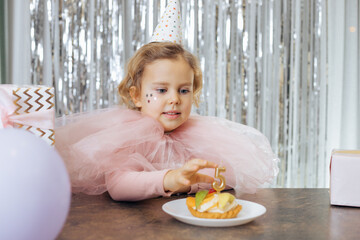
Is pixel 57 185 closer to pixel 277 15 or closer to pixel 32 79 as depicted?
pixel 32 79

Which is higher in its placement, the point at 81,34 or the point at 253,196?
the point at 81,34

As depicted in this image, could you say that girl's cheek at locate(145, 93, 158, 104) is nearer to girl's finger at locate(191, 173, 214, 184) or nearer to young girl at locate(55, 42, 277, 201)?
young girl at locate(55, 42, 277, 201)

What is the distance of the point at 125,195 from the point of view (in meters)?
0.93

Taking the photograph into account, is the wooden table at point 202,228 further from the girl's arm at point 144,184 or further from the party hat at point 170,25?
the party hat at point 170,25

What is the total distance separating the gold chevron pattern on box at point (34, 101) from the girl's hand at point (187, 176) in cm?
28

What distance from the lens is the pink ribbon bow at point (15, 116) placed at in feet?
2.68

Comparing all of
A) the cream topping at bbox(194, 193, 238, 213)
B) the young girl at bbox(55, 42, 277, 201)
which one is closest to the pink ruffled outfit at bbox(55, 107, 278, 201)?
the young girl at bbox(55, 42, 277, 201)

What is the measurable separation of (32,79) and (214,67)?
97 cm

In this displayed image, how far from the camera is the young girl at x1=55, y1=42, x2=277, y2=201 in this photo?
1009mm

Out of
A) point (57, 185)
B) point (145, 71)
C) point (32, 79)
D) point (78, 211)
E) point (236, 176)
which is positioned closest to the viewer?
point (57, 185)

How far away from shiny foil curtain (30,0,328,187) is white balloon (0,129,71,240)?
4.73 feet

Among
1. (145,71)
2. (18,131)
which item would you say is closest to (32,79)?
(145,71)

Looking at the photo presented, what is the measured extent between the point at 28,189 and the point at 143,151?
1.92ft

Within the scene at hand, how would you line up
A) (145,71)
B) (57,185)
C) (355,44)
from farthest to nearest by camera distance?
1. (355,44)
2. (145,71)
3. (57,185)
